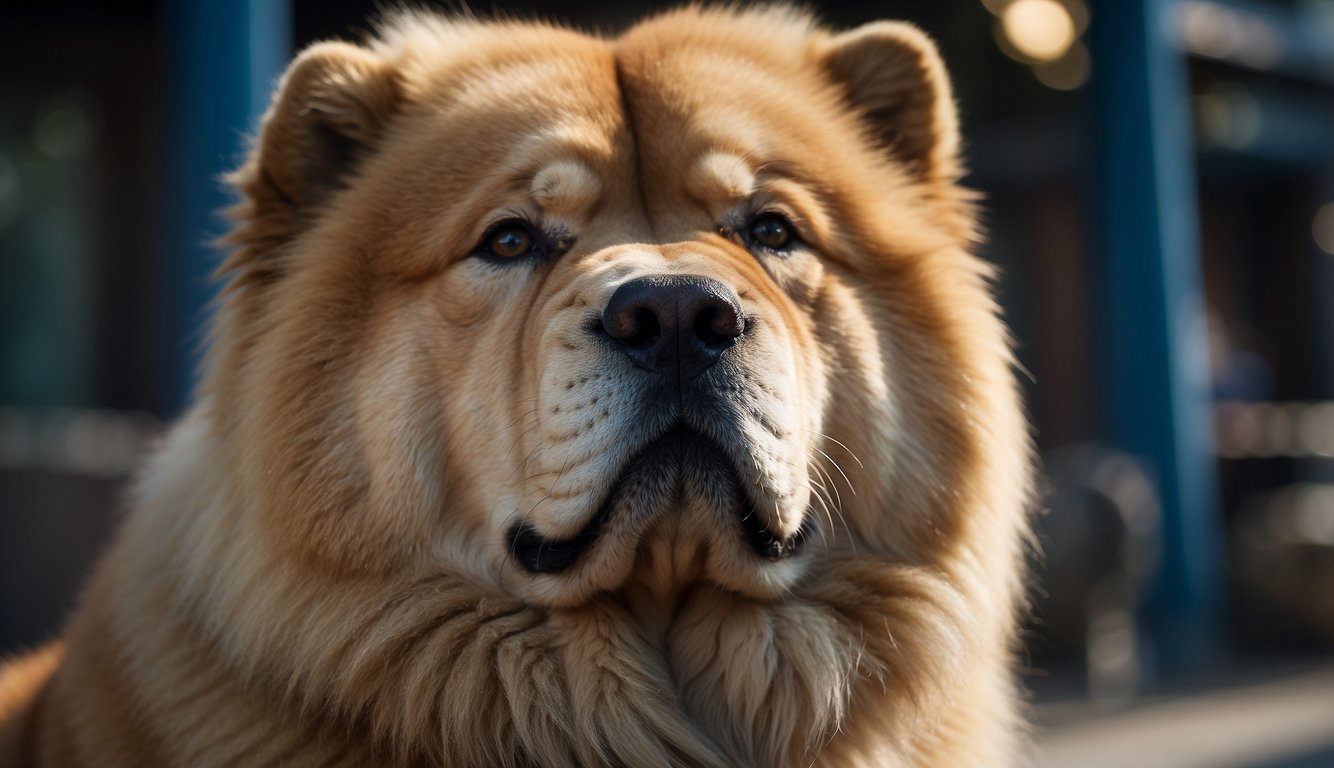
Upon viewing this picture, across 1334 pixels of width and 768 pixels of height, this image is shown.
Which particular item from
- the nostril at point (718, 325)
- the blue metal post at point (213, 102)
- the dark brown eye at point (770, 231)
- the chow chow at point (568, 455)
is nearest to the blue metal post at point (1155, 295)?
the chow chow at point (568, 455)

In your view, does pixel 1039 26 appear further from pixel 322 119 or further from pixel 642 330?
pixel 642 330

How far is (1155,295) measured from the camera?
704cm

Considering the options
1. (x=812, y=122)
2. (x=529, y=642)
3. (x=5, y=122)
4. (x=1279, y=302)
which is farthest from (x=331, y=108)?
(x=1279, y=302)

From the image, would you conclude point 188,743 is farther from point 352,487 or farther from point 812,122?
point 812,122

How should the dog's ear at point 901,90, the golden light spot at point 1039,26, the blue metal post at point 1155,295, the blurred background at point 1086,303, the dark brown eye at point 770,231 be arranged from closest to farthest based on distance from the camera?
the dark brown eye at point 770,231 < the dog's ear at point 901,90 < the blurred background at point 1086,303 < the blue metal post at point 1155,295 < the golden light spot at point 1039,26

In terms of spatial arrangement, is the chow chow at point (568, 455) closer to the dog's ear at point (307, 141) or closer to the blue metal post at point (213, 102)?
the dog's ear at point (307, 141)

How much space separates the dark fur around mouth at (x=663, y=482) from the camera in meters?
2.30

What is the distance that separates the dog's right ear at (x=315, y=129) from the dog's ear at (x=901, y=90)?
115 cm

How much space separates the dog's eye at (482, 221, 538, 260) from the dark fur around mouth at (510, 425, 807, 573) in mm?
637

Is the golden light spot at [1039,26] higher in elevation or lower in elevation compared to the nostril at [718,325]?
higher

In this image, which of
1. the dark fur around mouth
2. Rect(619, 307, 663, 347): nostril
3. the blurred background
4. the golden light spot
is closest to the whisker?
the dark fur around mouth

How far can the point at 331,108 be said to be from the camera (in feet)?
9.37

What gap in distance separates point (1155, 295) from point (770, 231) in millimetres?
4948

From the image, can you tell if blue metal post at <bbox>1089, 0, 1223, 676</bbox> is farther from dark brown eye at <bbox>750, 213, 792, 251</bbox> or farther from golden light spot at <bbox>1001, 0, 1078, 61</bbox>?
dark brown eye at <bbox>750, 213, 792, 251</bbox>
